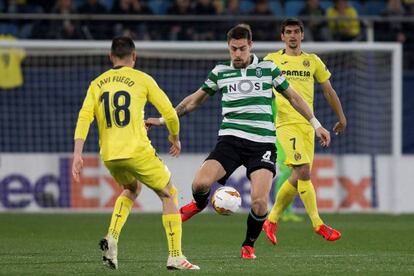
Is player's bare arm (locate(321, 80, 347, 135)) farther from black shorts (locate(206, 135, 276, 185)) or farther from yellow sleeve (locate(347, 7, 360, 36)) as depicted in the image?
yellow sleeve (locate(347, 7, 360, 36))

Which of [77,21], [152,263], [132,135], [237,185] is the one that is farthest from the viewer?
[77,21]

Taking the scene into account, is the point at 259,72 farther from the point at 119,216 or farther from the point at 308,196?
the point at 308,196

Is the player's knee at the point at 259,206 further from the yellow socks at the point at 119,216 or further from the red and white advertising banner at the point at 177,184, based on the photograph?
the red and white advertising banner at the point at 177,184

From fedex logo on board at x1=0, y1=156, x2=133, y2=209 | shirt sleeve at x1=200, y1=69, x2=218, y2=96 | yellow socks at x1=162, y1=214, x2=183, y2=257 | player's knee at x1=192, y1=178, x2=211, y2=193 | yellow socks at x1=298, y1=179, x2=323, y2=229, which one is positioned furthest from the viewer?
fedex logo on board at x1=0, y1=156, x2=133, y2=209

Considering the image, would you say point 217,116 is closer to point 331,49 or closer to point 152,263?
point 331,49

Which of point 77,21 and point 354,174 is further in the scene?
point 77,21

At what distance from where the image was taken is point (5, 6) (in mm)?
21406

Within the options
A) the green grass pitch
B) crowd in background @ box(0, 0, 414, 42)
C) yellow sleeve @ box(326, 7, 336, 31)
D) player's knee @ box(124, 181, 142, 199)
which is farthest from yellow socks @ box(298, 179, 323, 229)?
yellow sleeve @ box(326, 7, 336, 31)

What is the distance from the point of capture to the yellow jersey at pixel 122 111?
30.4 ft

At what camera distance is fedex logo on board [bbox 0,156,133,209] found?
18688 millimetres

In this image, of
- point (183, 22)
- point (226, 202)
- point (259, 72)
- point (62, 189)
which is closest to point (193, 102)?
point (259, 72)

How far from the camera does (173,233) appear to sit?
30.2 feet

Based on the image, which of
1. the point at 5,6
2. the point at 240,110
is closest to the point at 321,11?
the point at 5,6

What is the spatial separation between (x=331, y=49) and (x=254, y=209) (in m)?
9.09
